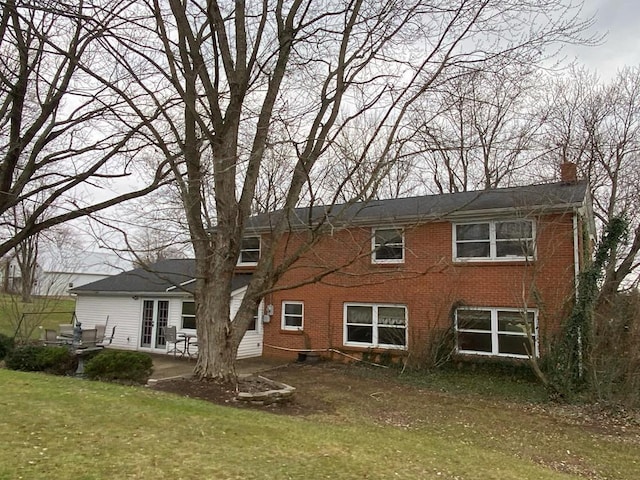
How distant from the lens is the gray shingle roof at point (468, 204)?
13367 millimetres

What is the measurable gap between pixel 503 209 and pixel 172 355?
12.5m

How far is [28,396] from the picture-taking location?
26.3ft

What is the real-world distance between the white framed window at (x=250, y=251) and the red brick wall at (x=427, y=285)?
1.74 m

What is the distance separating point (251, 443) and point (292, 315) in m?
12.4

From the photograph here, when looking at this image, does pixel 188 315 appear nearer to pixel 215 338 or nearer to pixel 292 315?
Result: pixel 292 315

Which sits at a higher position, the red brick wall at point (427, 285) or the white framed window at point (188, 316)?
the red brick wall at point (427, 285)

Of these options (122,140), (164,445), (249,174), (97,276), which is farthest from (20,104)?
(97,276)

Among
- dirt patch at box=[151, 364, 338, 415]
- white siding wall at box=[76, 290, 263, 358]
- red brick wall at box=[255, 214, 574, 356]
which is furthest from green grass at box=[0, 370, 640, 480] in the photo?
white siding wall at box=[76, 290, 263, 358]

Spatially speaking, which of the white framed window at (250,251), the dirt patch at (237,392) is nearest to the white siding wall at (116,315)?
A: the white framed window at (250,251)

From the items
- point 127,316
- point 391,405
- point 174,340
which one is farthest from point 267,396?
point 127,316

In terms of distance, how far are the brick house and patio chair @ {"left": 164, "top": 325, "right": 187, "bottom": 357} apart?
3.10m

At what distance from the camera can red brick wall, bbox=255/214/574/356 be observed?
13.7 metres

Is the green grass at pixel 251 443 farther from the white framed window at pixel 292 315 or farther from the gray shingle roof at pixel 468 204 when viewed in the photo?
the white framed window at pixel 292 315

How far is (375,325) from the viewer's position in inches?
660
